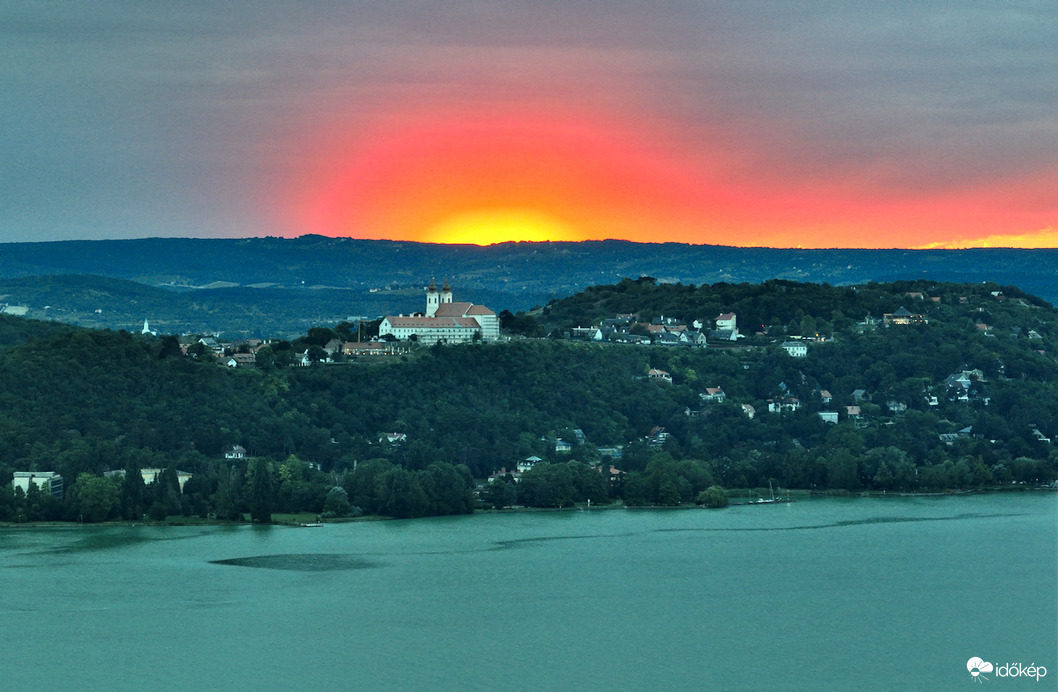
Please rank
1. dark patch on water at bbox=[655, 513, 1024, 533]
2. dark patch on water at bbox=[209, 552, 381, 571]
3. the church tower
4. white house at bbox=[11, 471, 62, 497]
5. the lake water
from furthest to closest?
1. the church tower
2. white house at bbox=[11, 471, 62, 497]
3. dark patch on water at bbox=[655, 513, 1024, 533]
4. dark patch on water at bbox=[209, 552, 381, 571]
5. the lake water

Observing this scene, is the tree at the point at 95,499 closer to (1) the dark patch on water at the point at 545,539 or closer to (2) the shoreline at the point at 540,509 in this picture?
(2) the shoreline at the point at 540,509

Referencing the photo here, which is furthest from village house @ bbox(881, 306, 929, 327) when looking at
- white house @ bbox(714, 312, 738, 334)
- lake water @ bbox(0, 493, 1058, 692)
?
lake water @ bbox(0, 493, 1058, 692)

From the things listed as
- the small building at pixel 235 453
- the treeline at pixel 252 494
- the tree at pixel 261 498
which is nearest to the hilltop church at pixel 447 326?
the small building at pixel 235 453

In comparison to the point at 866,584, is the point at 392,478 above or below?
above

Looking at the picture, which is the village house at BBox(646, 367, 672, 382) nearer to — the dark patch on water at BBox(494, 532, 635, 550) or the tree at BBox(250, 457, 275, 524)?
the dark patch on water at BBox(494, 532, 635, 550)

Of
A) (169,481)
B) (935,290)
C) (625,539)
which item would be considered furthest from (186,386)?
(935,290)

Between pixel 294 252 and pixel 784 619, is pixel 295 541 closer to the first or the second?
pixel 784 619
